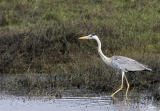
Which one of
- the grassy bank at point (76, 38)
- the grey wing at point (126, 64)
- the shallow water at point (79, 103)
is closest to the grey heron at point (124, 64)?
the grey wing at point (126, 64)

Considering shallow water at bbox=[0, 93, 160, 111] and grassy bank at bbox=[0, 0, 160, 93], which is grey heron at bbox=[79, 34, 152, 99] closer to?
grassy bank at bbox=[0, 0, 160, 93]

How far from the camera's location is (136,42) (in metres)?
14.7

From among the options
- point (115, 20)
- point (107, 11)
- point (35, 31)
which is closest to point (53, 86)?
point (35, 31)

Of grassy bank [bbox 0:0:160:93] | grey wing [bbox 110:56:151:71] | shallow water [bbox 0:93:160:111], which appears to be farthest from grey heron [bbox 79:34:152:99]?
shallow water [bbox 0:93:160:111]

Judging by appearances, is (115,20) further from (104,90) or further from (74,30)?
(104,90)

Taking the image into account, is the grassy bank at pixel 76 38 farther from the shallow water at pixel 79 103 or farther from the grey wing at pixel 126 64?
→ the shallow water at pixel 79 103

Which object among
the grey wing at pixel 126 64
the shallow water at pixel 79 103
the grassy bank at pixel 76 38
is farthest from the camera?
the grassy bank at pixel 76 38

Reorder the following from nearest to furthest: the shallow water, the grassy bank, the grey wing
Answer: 1. the shallow water
2. the grey wing
3. the grassy bank

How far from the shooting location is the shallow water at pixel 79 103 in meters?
9.81

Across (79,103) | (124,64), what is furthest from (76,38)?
(79,103)

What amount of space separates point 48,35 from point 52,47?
42 cm

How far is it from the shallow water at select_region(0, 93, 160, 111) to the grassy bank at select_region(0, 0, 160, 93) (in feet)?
2.90

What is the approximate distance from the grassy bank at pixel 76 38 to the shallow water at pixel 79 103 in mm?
885

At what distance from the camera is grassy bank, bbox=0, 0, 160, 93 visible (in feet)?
39.1
